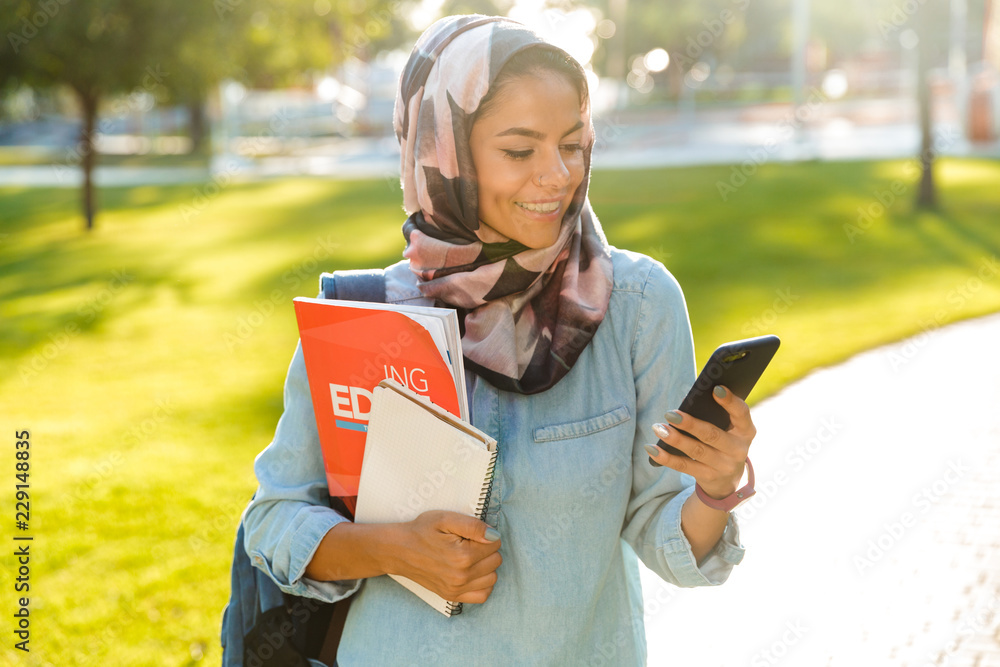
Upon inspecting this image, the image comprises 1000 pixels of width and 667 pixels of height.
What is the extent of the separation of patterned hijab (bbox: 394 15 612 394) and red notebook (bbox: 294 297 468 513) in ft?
0.43

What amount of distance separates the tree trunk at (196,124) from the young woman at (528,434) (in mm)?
30972

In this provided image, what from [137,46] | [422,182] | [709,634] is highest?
[137,46]

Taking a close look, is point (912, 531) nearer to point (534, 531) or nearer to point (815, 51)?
point (534, 531)

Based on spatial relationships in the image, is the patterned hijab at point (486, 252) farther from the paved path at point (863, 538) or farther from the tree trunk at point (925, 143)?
the tree trunk at point (925, 143)

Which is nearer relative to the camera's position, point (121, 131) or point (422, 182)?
point (422, 182)

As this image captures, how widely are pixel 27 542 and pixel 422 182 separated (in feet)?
12.7

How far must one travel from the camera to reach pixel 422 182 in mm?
2068

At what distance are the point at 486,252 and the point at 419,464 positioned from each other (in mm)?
472

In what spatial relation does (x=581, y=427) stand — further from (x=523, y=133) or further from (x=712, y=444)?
(x=523, y=133)

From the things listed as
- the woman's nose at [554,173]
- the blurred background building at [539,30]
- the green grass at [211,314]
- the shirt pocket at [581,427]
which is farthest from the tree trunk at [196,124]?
the shirt pocket at [581,427]

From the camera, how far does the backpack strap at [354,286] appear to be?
1.98m

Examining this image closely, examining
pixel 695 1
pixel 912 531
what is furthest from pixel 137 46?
pixel 695 1

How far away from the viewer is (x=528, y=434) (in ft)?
6.08

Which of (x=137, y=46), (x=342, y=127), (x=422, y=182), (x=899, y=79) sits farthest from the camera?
(x=899, y=79)
